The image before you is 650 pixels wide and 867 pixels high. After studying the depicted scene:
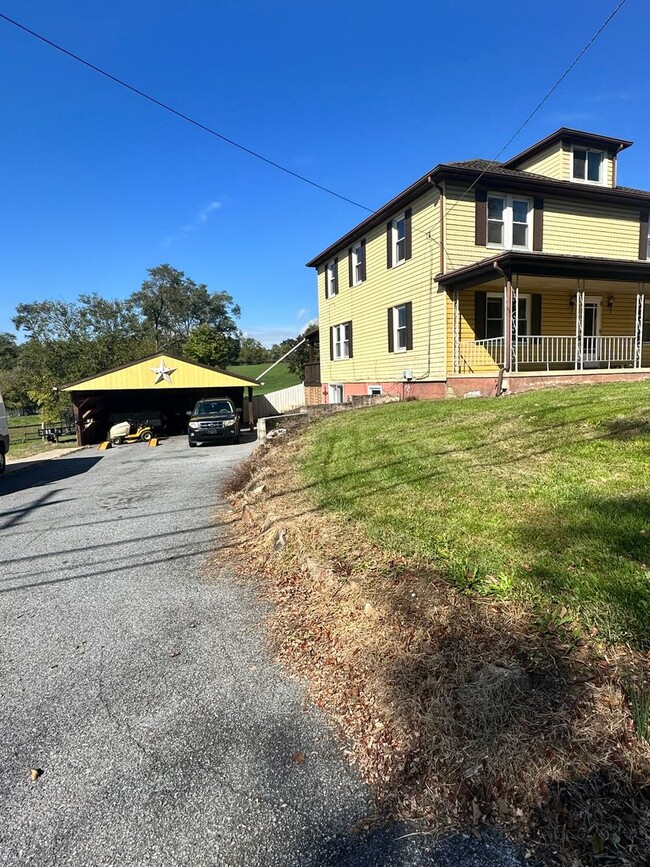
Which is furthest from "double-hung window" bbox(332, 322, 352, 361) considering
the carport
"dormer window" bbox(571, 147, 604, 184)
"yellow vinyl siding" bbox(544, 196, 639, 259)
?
"dormer window" bbox(571, 147, 604, 184)

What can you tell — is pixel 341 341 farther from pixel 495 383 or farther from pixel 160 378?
pixel 495 383

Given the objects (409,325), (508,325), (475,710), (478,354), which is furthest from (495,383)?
(475,710)

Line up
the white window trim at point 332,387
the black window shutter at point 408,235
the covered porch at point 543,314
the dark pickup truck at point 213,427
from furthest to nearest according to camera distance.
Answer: the white window trim at point 332,387, the dark pickup truck at point 213,427, the black window shutter at point 408,235, the covered porch at point 543,314

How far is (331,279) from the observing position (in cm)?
2230

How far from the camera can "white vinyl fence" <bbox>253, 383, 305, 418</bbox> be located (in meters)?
27.3

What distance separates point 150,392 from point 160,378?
9.03ft

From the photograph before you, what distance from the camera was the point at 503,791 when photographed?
1919mm

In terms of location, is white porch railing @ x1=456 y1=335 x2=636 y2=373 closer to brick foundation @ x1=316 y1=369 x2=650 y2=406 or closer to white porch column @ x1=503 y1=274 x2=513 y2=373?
brick foundation @ x1=316 y1=369 x2=650 y2=406

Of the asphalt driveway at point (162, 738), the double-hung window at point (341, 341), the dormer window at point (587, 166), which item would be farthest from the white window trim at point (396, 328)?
the asphalt driveway at point (162, 738)

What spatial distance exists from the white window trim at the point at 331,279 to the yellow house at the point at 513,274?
373 centimetres

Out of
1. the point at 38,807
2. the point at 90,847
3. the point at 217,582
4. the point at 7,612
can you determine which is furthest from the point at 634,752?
the point at 7,612

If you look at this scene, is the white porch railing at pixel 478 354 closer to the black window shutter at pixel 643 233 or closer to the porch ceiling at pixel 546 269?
the porch ceiling at pixel 546 269

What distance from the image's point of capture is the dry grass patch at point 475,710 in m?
1.79

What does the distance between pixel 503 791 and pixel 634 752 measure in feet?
1.82
